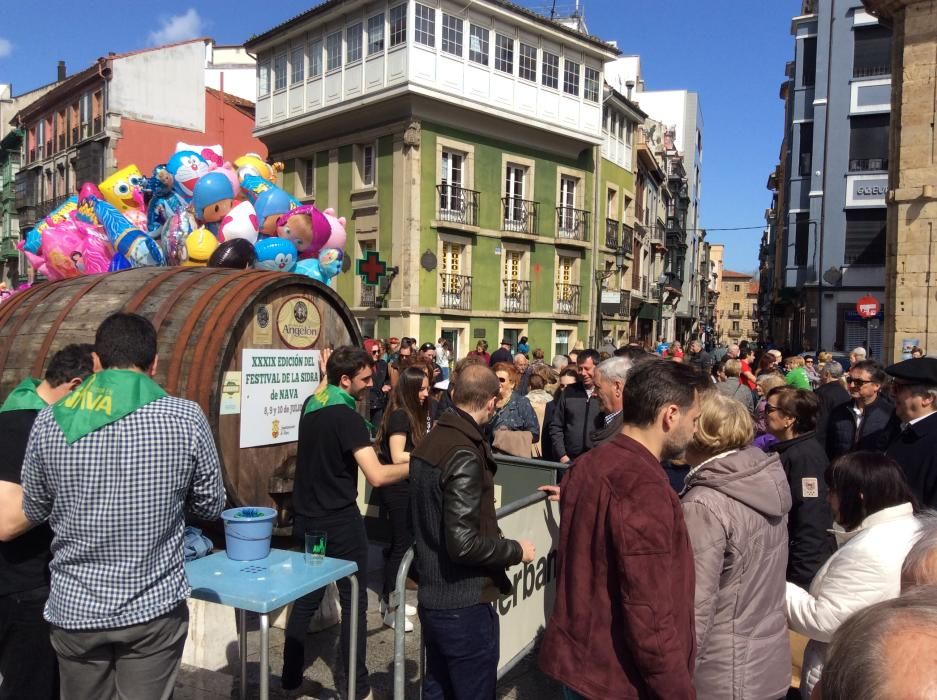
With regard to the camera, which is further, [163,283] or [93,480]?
[163,283]

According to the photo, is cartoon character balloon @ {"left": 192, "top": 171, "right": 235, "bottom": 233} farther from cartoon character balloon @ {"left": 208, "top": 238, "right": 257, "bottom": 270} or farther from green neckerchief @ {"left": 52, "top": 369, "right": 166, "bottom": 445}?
green neckerchief @ {"left": 52, "top": 369, "right": 166, "bottom": 445}

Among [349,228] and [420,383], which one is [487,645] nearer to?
[420,383]

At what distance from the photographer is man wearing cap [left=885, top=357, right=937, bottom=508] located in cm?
409

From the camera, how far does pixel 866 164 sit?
2742 centimetres

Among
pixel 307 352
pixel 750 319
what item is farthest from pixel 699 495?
pixel 750 319

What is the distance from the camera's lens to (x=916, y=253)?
13359 mm

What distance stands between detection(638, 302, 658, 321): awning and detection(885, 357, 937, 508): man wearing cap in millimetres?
29031

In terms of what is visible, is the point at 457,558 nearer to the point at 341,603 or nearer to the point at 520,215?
the point at 341,603

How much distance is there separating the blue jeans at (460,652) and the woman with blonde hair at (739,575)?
0.82 meters

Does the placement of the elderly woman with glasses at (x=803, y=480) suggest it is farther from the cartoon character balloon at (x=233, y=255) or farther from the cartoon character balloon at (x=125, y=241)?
the cartoon character balloon at (x=125, y=241)

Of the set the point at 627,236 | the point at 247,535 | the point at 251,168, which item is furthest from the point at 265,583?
the point at 627,236

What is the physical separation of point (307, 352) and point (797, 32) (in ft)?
108

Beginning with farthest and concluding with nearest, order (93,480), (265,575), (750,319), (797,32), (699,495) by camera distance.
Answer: (750,319) → (797,32) → (265,575) → (699,495) → (93,480)

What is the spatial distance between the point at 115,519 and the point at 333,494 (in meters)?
1.52
